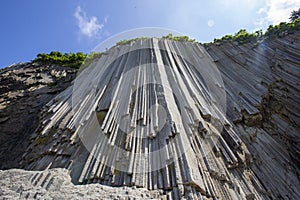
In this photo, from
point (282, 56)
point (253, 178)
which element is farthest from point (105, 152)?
point (282, 56)

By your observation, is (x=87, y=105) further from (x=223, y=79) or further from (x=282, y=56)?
(x=282, y=56)

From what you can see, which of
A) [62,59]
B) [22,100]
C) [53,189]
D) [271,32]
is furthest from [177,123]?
[62,59]

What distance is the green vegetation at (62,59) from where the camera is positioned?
14984mm

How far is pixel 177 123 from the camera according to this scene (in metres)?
5.41

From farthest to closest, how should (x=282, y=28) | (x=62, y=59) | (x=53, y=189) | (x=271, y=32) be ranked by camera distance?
(x=62, y=59), (x=271, y=32), (x=282, y=28), (x=53, y=189)

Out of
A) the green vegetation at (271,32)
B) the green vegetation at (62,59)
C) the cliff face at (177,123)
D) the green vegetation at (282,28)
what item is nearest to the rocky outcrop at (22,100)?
the cliff face at (177,123)

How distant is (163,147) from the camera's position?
475 cm

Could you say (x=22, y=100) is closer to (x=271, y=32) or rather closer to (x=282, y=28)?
(x=271, y=32)

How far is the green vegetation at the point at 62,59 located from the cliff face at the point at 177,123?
4449 mm

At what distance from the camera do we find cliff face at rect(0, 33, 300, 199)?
14.8ft

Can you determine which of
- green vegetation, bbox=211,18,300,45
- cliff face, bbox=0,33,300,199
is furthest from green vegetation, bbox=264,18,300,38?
cliff face, bbox=0,33,300,199

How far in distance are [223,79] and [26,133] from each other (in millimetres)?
8347

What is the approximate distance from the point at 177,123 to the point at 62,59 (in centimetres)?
1264

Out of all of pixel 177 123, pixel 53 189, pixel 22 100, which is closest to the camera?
pixel 53 189
